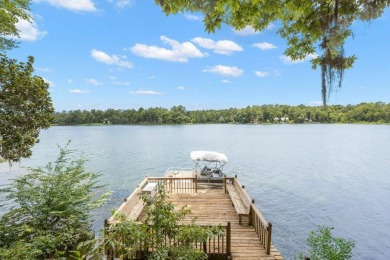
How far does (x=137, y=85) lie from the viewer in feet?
437

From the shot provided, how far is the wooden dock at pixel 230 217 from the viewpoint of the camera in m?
7.29

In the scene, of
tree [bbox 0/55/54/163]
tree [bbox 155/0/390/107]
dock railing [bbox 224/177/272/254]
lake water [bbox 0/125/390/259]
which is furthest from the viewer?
lake water [bbox 0/125/390/259]

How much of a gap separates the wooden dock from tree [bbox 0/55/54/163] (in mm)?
4917

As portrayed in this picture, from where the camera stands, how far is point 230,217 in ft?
33.1

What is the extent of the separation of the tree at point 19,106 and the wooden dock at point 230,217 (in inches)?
194

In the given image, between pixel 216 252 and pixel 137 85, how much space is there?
13167cm

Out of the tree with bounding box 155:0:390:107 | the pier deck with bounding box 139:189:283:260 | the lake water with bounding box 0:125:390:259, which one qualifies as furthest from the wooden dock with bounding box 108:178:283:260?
the lake water with bounding box 0:125:390:259

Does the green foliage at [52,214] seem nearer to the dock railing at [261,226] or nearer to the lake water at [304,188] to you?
the lake water at [304,188]

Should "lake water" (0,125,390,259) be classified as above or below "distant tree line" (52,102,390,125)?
below

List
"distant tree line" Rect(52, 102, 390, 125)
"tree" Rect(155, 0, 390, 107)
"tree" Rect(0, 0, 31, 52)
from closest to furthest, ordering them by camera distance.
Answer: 1. "tree" Rect(155, 0, 390, 107)
2. "tree" Rect(0, 0, 31, 52)
3. "distant tree line" Rect(52, 102, 390, 125)

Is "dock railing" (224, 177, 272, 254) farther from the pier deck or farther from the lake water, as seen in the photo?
the lake water

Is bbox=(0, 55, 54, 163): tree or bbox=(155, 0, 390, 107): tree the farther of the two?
bbox=(0, 55, 54, 163): tree

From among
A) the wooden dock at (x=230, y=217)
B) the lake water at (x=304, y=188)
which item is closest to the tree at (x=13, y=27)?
the lake water at (x=304, y=188)

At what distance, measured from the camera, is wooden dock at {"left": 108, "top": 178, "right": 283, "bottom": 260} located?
7.29m
